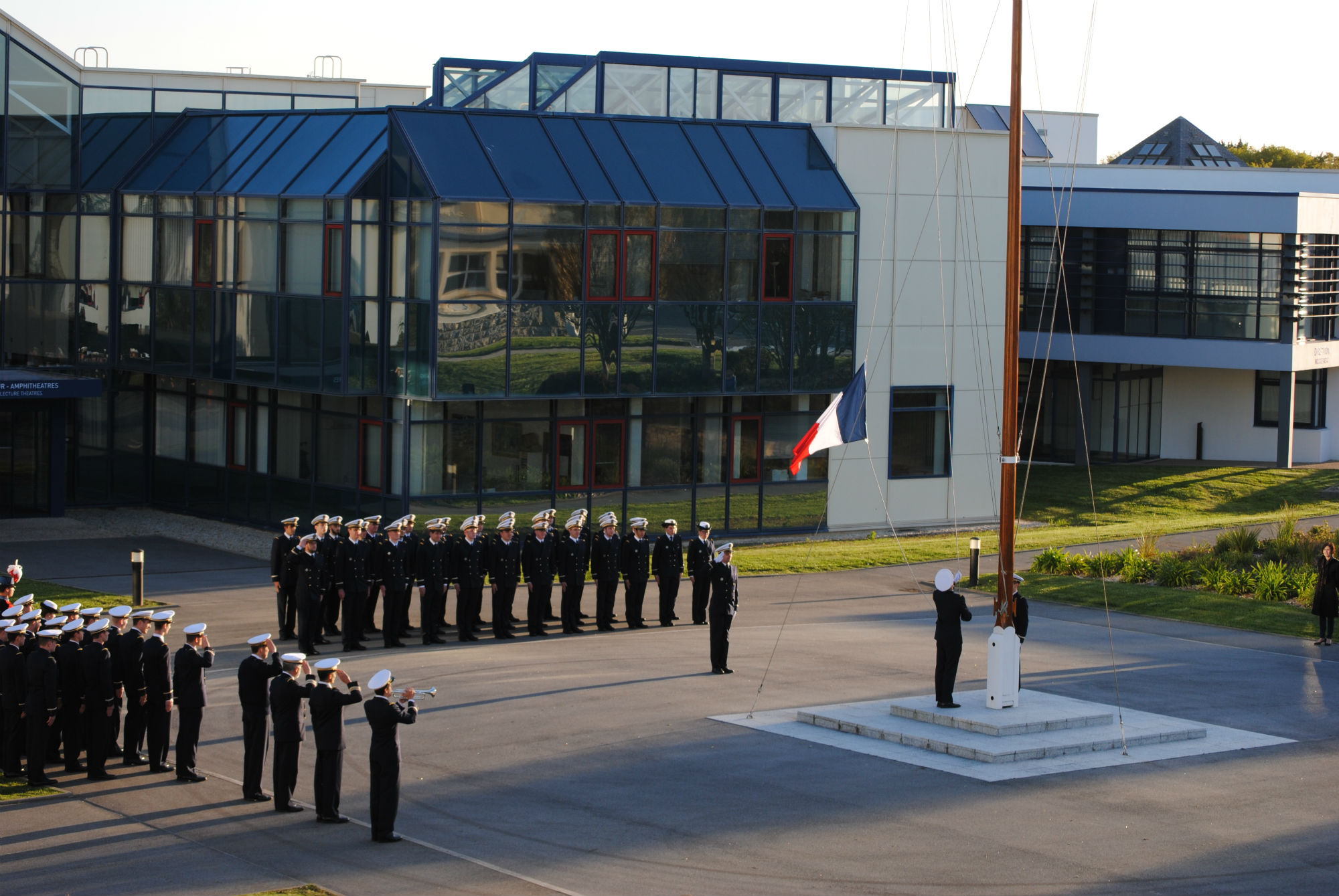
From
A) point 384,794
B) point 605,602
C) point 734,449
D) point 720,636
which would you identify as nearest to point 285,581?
point 605,602

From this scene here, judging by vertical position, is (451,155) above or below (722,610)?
above

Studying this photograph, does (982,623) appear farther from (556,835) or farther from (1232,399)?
(1232,399)

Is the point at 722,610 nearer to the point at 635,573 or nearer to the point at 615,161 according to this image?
the point at 635,573

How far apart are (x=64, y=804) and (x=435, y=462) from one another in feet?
47.4

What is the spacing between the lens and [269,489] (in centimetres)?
3050

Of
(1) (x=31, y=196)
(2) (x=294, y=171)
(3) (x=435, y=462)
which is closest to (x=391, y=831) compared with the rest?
(3) (x=435, y=462)

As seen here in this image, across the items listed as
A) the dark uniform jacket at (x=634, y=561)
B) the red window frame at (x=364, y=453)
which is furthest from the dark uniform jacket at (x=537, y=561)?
the red window frame at (x=364, y=453)

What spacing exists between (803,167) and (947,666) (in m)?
17.4

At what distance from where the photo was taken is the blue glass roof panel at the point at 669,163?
96.1 feet

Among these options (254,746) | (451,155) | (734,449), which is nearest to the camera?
(254,746)

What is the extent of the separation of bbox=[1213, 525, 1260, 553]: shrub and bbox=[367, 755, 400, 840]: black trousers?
19.8 meters

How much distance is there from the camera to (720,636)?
1870 cm

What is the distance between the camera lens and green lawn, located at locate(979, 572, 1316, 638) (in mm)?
22969

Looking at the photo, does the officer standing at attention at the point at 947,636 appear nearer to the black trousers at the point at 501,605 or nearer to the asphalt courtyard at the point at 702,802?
the asphalt courtyard at the point at 702,802
